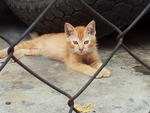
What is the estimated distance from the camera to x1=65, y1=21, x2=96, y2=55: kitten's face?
9.29ft

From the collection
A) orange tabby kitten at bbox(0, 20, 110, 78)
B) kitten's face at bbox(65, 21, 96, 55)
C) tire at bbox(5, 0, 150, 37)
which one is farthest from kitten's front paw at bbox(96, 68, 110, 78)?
tire at bbox(5, 0, 150, 37)

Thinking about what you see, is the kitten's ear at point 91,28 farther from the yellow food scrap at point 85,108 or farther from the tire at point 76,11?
the yellow food scrap at point 85,108

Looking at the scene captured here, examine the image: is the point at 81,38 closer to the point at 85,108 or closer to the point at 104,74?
the point at 104,74

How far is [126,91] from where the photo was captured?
2.34 m

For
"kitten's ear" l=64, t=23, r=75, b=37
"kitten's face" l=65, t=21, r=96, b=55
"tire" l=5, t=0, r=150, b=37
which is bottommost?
"kitten's face" l=65, t=21, r=96, b=55

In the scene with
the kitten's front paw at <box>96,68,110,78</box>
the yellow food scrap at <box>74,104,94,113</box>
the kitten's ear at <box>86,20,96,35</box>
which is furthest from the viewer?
the kitten's ear at <box>86,20,96,35</box>

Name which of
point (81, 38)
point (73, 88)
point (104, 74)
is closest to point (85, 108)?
point (73, 88)

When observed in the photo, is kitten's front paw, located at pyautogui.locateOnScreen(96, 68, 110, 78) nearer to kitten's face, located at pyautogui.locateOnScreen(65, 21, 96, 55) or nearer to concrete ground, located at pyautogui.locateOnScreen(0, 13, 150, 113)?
concrete ground, located at pyautogui.locateOnScreen(0, 13, 150, 113)

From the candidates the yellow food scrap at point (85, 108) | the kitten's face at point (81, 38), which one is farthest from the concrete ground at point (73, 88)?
the kitten's face at point (81, 38)

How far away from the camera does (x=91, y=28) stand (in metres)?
2.82

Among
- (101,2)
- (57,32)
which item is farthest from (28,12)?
(101,2)

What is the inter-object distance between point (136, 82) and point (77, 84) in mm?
328

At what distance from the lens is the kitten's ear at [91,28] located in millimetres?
2748

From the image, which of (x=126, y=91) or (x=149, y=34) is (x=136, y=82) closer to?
(x=126, y=91)
